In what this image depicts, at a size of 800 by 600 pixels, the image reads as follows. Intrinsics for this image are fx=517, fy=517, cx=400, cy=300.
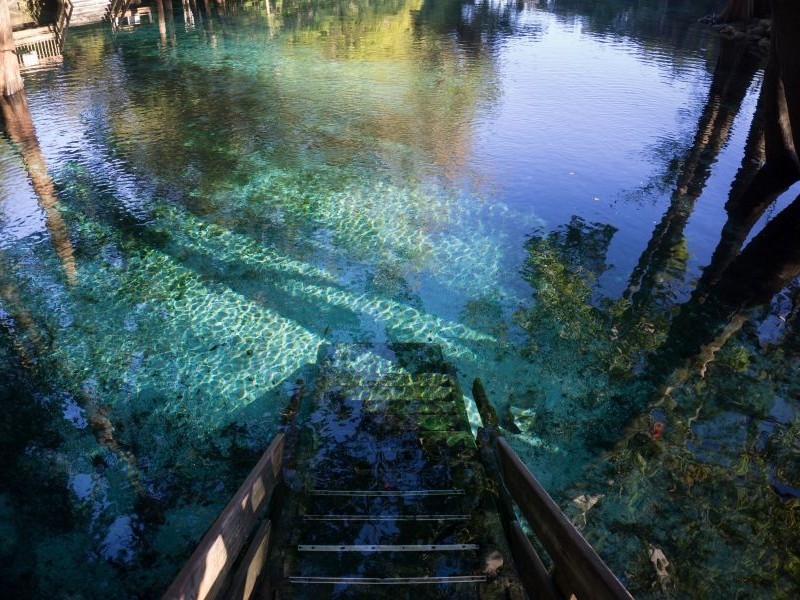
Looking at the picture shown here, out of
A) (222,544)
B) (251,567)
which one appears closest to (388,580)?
(251,567)

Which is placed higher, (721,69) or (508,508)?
(721,69)

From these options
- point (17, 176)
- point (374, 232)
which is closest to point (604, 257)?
point (374, 232)

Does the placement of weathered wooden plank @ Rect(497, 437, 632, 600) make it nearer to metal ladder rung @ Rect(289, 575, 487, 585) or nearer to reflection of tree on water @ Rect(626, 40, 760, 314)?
metal ladder rung @ Rect(289, 575, 487, 585)

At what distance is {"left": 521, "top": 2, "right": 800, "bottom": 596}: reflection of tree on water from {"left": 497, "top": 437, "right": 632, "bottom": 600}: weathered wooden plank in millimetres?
1514

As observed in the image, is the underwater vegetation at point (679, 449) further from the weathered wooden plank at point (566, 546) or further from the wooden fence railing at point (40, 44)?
the wooden fence railing at point (40, 44)

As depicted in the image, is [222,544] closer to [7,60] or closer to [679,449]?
[679,449]

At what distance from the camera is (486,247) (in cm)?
840

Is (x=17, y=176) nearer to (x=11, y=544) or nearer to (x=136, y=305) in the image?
(x=136, y=305)

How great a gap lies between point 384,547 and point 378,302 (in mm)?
3999

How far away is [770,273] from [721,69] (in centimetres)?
1363

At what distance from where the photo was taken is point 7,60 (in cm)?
1349

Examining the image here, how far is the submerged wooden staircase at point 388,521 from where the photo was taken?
2.70 m

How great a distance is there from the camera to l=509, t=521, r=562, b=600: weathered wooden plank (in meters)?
2.83

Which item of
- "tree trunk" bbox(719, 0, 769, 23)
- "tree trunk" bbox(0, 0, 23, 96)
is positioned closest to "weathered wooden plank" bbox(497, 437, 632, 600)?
"tree trunk" bbox(0, 0, 23, 96)
